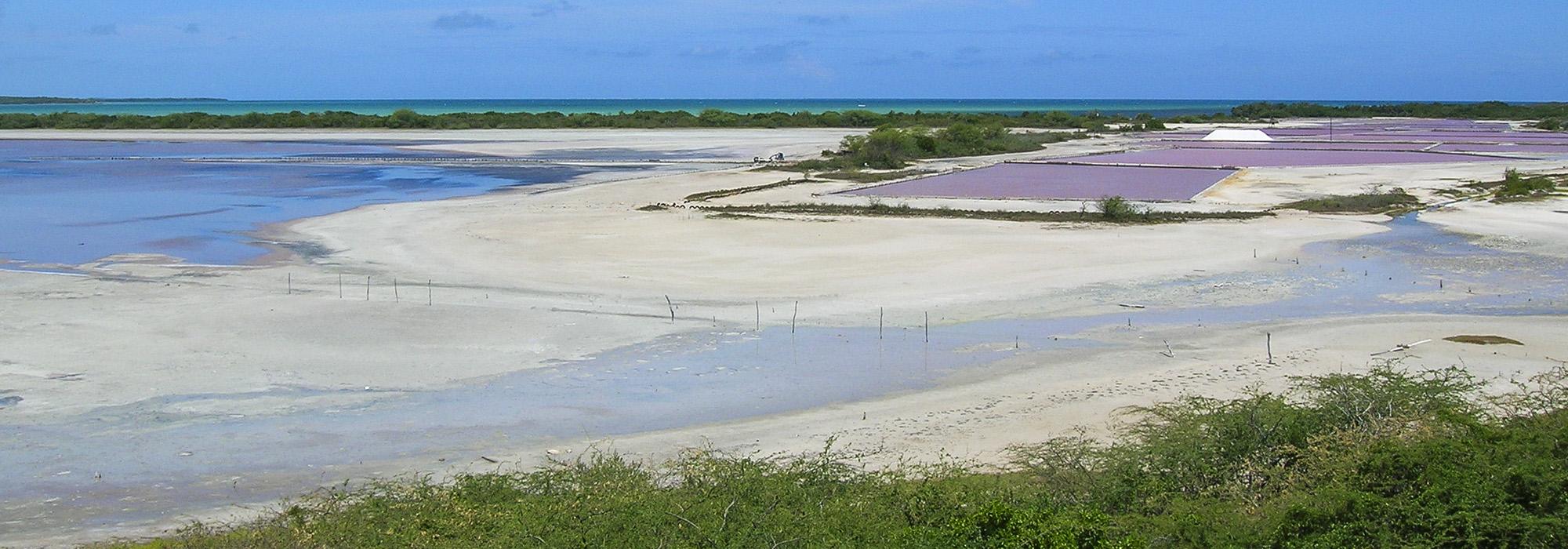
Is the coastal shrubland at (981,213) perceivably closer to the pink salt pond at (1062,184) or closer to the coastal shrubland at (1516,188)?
the pink salt pond at (1062,184)

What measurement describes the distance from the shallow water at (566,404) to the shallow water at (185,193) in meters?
10.4

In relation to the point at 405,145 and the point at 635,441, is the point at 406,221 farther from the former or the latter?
the point at 405,145

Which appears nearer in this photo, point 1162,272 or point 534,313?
point 534,313

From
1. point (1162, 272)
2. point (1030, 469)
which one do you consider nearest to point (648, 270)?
point (1162, 272)

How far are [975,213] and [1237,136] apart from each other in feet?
133

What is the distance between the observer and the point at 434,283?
18594mm

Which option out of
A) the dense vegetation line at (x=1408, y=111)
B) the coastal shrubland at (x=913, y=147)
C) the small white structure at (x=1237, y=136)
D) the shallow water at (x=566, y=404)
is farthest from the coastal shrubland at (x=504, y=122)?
the shallow water at (x=566, y=404)

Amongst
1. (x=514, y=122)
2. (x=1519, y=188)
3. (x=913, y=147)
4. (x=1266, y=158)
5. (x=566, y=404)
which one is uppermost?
(x=514, y=122)

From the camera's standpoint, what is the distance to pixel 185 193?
3550 centimetres

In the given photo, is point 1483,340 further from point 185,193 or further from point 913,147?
point 913,147

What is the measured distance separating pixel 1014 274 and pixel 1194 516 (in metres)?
12.3

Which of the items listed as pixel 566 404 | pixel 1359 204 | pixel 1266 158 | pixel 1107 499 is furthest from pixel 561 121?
pixel 1107 499

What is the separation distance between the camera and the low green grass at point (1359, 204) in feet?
93.4

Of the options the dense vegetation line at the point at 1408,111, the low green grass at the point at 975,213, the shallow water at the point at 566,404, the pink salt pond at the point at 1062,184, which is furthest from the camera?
the dense vegetation line at the point at 1408,111
